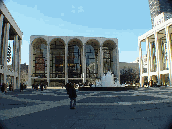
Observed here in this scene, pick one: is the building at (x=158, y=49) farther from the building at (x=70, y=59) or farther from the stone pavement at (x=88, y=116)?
the stone pavement at (x=88, y=116)

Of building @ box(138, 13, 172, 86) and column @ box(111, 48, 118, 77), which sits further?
column @ box(111, 48, 118, 77)

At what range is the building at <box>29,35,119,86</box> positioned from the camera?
2911 inches

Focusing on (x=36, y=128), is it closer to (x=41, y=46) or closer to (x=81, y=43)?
(x=81, y=43)

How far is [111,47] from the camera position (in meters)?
82.4

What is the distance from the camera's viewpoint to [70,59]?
3280 inches

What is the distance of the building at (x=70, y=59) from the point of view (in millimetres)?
73938

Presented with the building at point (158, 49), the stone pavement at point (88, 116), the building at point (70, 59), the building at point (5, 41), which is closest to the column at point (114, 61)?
the building at point (70, 59)

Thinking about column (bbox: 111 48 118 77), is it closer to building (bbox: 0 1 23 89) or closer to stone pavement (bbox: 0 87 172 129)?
building (bbox: 0 1 23 89)

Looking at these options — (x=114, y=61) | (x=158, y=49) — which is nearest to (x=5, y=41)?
(x=158, y=49)

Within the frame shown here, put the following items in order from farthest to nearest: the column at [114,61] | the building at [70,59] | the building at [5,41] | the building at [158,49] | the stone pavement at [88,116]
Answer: the column at [114,61]
the building at [70,59]
the building at [158,49]
the building at [5,41]
the stone pavement at [88,116]

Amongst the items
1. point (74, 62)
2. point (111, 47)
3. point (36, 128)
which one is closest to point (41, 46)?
point (74, 62)

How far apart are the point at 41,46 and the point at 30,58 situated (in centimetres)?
1176

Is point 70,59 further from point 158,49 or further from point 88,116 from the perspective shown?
point 88,116

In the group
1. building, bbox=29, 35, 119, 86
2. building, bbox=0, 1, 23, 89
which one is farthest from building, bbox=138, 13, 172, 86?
building, bbox=0, 1, 23, 89
